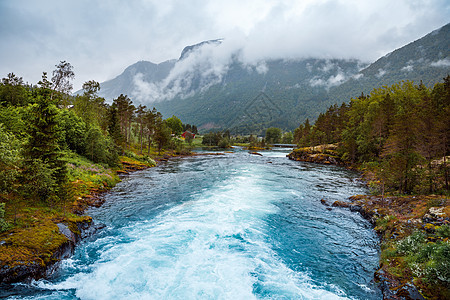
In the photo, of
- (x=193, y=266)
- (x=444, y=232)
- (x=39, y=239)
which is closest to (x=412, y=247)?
(x=444, y=232)

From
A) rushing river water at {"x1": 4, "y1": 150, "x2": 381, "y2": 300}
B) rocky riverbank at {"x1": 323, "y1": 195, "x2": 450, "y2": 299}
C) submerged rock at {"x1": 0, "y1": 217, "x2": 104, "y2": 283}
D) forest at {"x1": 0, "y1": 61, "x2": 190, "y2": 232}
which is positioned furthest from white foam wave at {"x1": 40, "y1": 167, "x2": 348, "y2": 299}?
forest at {"x1": 0, "y1": 61, "x2": 190, "y2": 232}

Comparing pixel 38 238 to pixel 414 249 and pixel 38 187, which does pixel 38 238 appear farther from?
pixel 414 249

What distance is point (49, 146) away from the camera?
46.1 ft

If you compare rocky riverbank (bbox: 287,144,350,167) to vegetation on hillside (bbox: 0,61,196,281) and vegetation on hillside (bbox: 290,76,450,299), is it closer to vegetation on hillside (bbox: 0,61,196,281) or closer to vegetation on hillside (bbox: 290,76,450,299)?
vegetation on hillside (bbox: 290,76,450,299)

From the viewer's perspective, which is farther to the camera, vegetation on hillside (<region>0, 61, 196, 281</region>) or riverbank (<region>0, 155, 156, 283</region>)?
vegetation on hillside (<region>0, 61, 196, 281</region>)

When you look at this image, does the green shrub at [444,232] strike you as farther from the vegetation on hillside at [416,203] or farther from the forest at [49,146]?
the forest at [49,146]

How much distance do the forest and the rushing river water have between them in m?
4.47

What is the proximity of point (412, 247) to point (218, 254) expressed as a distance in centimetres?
994

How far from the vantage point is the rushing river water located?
8.72 meters

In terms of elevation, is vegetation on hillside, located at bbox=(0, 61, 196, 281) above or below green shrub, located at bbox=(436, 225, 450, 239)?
above

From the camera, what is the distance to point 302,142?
97.6 metres

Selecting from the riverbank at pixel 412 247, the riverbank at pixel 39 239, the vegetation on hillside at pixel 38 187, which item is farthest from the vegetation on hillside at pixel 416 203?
the vegetation on hillside at pixel 38 187

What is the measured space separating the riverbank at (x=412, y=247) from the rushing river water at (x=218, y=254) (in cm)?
85

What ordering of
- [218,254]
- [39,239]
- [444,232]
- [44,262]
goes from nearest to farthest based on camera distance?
1. [44,262]
2. [39,239]
3. [444,232]
4. [218,254]
